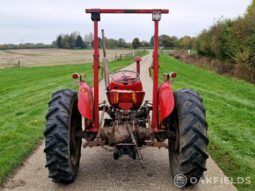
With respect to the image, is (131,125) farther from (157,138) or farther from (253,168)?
(253,168)

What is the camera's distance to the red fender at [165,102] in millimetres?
4988

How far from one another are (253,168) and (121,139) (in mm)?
2198

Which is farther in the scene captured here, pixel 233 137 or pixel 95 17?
pixel 233 137

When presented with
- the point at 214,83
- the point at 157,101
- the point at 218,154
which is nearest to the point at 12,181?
the point at 157,101

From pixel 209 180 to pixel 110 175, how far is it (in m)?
1.37

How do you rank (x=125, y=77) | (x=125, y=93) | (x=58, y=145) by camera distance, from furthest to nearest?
1. (x=125, y=77)
2. (x=125, y=93)
3. (x=58, y=145)

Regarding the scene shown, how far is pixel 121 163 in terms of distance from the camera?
5.94m

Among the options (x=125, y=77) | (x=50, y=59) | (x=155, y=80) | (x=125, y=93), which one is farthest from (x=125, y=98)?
(x=50, y=59)

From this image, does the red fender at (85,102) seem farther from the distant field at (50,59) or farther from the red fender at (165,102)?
the distant field at (50,59)

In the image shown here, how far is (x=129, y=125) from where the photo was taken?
208 inches

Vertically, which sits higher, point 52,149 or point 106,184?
point 52,149

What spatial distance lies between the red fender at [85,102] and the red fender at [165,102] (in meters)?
0.94

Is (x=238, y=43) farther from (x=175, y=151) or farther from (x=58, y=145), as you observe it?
(x=58, y=145)

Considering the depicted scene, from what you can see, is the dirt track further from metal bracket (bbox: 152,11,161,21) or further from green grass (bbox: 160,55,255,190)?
metal bracket (bbox: 152,11,161,21)
